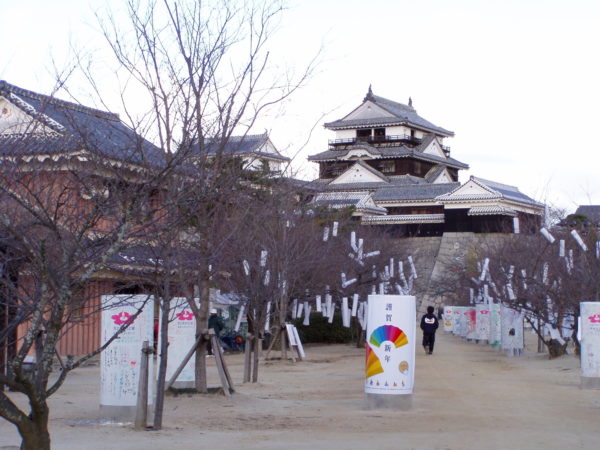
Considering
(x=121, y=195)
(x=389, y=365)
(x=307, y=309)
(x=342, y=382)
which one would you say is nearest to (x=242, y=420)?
(x=389, y=365)

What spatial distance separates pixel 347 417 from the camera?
13.8 metres

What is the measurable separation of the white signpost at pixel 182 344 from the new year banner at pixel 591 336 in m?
7.46

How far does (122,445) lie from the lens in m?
10.7

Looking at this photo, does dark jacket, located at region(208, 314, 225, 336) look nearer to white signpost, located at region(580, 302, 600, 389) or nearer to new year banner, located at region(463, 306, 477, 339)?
new year banner, located at region(463, 306, 477, 339)

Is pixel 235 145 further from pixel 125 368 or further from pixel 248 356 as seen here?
pixel 248 356

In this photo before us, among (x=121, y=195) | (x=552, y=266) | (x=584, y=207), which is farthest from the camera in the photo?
(x=584, y=207)

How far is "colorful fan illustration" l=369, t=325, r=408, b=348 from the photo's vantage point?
1459 centimetres

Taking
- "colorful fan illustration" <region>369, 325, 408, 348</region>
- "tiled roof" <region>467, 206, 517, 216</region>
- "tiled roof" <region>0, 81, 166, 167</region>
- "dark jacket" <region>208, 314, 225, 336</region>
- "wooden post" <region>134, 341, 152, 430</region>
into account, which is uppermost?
"tiled roof" <region>467, 206, 517, 216</region>

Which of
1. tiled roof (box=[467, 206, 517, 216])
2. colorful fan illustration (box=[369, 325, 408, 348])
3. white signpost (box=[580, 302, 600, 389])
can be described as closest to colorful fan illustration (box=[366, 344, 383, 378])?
colorful fan illustration (box=[369, 325, 408, 348])

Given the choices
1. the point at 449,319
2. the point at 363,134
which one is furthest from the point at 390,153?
the point at 449,319

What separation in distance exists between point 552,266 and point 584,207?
50473 mm

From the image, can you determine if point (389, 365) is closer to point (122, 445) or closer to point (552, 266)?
point (122, 445)

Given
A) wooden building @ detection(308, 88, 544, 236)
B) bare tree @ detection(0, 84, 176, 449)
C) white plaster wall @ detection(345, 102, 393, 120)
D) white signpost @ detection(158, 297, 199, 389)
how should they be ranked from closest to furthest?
bare tree @ detection(0, 84, 176, 449)
white signpost @ detection(158, 297, 199, 389)
wooden building @ detection(308, 88, 544, 236)
white plaster wall @ detection(345, 102, 393, 120)

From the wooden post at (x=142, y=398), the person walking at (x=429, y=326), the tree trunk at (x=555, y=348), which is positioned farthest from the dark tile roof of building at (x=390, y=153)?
the wooden post at (x=142, y=398)
